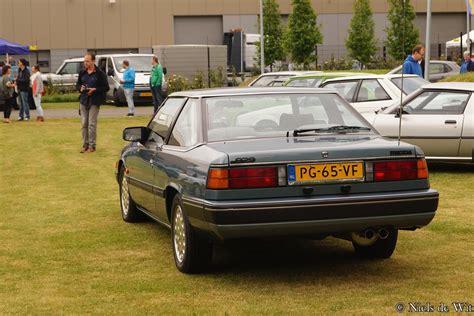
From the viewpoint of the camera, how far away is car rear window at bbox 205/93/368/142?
7.49 meters

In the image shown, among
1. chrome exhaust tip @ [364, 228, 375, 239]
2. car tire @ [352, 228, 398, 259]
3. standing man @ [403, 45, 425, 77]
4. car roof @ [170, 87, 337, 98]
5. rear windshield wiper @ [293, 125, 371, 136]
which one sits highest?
standing man @ [403, 45, 425, 77]

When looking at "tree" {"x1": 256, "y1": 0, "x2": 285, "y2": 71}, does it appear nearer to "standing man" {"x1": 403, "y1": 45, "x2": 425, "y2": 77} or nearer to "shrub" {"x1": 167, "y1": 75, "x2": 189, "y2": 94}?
"shrub" {"x1": 167, "y1": 75, "x2": 189, "y2": 94}

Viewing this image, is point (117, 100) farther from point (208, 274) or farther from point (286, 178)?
point (286, 178)

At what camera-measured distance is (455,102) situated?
14.1m

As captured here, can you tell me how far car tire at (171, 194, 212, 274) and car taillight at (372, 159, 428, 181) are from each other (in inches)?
53.9

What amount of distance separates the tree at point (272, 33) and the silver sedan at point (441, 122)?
3902 cm

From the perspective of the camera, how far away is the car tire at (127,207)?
9883 millimetres

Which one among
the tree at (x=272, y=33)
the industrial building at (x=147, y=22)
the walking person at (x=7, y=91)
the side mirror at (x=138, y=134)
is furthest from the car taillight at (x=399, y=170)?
the industrial building at (x=147, y=22)

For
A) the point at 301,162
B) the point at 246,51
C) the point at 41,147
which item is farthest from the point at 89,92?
the point at 246,51

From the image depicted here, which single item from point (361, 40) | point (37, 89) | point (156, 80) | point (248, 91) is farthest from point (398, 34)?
point (248, 91)

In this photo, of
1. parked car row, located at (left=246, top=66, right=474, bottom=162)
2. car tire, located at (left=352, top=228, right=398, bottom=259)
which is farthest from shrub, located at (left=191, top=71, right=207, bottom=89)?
car tire, located at (left=352, top=228, right=398, bottom=259)

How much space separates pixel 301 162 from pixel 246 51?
48411 millimetres

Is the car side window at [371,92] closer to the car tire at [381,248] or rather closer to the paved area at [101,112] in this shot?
the car tire at [381,248]

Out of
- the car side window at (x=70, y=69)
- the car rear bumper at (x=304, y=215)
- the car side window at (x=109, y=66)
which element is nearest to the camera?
the car rear bumper at (x=304, y=215)
